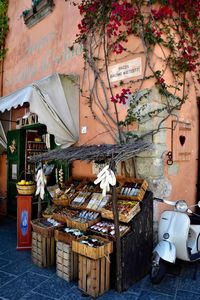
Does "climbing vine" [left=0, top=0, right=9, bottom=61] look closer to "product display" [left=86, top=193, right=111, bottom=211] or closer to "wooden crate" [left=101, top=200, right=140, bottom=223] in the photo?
"product display" [left=86, top=193, right=111, bottom=211]

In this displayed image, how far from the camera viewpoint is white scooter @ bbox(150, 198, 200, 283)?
10.5 ft

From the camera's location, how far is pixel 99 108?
464cm

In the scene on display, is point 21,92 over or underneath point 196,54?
underneath

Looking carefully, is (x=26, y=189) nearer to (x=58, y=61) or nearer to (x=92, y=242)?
(x=92, y=242)

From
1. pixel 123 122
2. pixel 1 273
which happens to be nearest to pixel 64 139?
pixel 123 122

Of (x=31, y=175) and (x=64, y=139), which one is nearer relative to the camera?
(x=64, y=139)

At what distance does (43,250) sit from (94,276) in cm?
111

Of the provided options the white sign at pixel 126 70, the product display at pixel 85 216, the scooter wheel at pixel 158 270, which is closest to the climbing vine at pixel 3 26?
the white sign at pixel 126 70

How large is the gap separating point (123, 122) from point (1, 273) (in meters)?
2.85

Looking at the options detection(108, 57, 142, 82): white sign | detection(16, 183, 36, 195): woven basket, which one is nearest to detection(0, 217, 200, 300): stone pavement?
detection(16, 183, 36, 195): woven basket

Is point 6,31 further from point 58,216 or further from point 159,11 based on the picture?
point 58,216

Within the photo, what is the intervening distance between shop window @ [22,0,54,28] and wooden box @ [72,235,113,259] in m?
5.30

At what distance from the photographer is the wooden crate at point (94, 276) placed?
10.0 ft

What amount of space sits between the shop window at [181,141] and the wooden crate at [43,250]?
2.34 m
